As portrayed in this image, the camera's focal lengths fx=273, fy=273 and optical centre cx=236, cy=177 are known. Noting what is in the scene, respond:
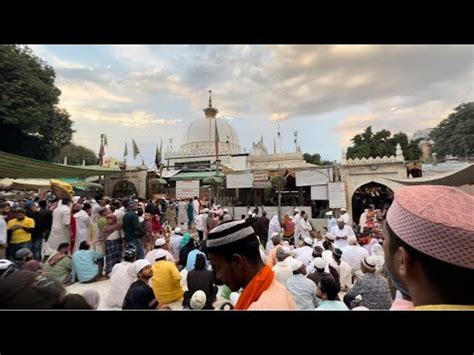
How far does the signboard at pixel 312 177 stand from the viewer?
8.84m

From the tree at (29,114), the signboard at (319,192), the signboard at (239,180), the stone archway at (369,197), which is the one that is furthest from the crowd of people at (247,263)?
the signboard at (239,180)

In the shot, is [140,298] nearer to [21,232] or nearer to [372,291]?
[372,291]

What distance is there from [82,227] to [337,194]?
22.4 ft

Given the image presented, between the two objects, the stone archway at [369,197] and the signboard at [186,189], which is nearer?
the stone archway at [369,197]

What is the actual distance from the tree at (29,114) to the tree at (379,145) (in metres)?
14.5

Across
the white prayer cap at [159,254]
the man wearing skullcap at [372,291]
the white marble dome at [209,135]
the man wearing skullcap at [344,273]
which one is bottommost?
the man wearing skullcap at [344,273]

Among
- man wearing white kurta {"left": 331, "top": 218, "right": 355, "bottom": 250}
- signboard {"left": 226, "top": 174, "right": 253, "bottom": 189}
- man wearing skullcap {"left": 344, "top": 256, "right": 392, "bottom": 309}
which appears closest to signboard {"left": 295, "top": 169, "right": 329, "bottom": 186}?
signboard {"left": 226, "top": 174, "right": 253, "bottom": 189}

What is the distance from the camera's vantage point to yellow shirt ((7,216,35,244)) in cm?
428

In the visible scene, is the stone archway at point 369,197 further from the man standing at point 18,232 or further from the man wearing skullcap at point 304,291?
the man standing at point 18,232

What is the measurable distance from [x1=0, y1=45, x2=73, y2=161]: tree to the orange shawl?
5.28m

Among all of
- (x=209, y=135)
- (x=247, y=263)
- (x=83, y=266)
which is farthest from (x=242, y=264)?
(x=209, y=135)
